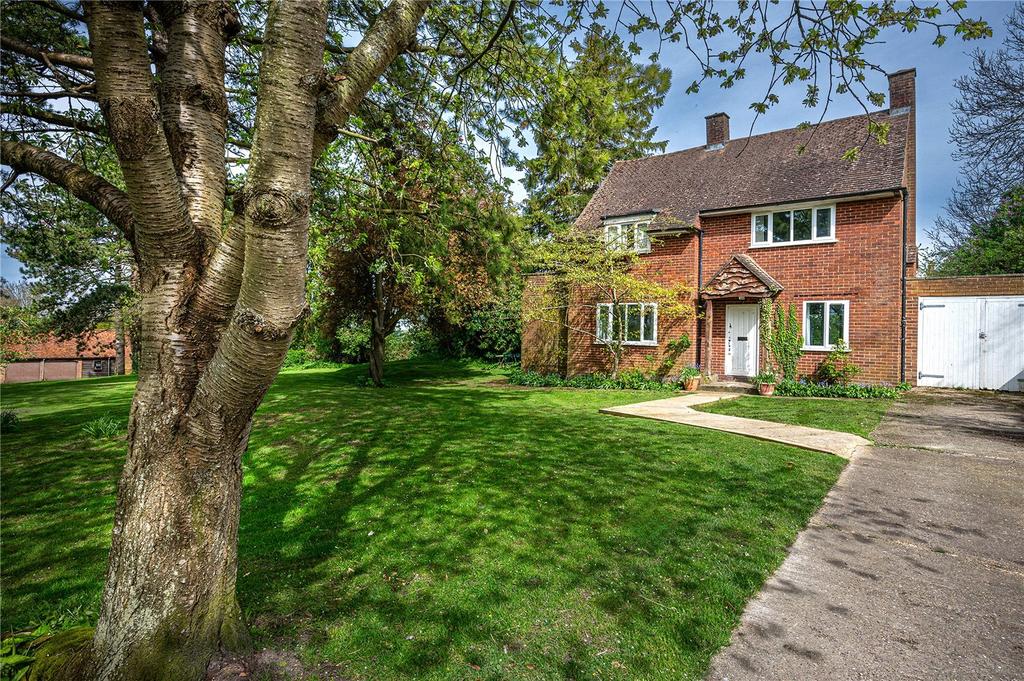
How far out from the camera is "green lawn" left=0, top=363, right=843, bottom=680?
3.15 metres

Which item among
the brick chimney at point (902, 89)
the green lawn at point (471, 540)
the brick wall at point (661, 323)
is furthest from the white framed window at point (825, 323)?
the green lawn at point (471, 540)

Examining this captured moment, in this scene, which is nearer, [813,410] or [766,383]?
[813,410]

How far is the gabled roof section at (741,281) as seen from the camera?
52.7 feet

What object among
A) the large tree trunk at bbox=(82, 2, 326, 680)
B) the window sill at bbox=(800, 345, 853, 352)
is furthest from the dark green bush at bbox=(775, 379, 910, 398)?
the large tree trunk at bbox=(82, 2, 326, 680)

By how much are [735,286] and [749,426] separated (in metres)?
8.27

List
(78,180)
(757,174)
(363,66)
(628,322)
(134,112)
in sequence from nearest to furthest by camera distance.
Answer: (134,112) → (363,66) → (78,180) → (757,174) → (628,322)

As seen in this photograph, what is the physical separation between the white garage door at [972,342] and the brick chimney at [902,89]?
660 cm

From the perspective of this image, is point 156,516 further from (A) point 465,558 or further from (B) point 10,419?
(B) point 10,419

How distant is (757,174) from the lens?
17516 millimetres

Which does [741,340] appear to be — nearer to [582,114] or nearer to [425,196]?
[425,196]

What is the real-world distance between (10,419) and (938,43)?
1455cm

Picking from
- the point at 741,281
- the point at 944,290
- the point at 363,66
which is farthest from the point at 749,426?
the point at 944,290

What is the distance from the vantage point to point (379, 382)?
1781 cm

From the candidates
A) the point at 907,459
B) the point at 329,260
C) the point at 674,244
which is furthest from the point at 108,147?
the point at 674,244
